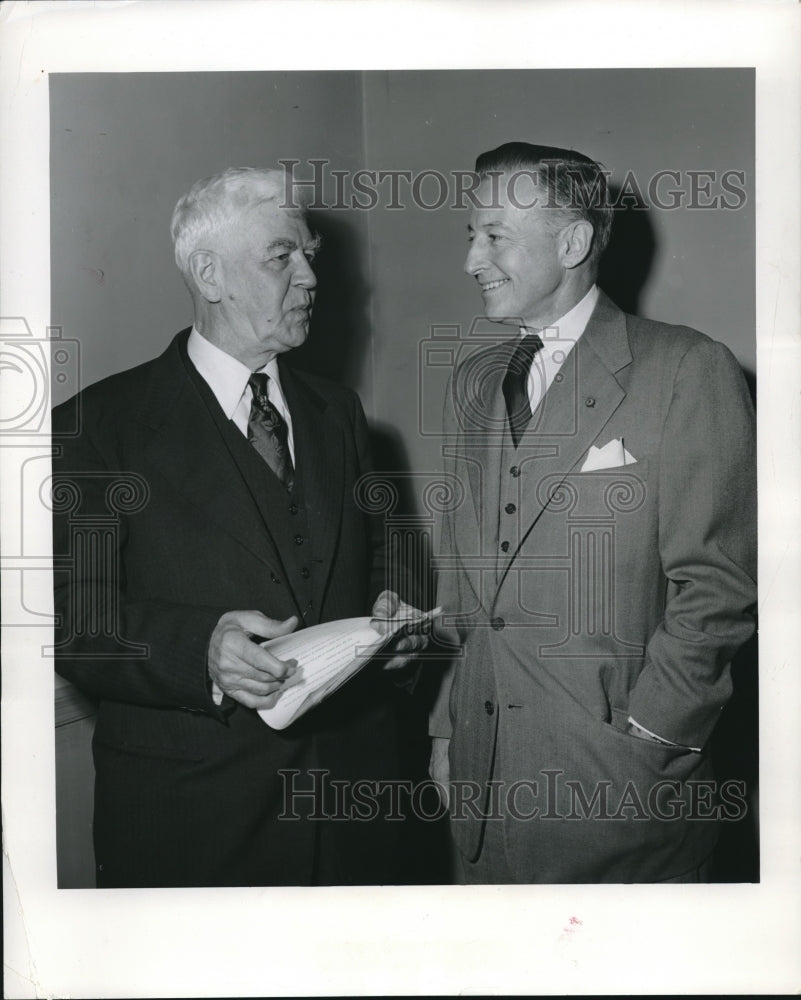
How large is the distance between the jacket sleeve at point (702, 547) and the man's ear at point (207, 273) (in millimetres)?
815

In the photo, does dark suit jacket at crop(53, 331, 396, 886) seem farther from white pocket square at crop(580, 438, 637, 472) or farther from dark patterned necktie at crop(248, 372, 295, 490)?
white pocket square at crop(580, 438, 637, 472)

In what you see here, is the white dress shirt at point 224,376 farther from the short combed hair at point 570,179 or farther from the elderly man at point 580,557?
the short combed hair at point 570,179

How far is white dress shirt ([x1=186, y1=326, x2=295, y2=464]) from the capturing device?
202 centimetres

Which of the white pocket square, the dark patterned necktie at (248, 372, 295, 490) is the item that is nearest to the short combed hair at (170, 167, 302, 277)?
the dark patterned necktie at (248, 372, 295, 490)

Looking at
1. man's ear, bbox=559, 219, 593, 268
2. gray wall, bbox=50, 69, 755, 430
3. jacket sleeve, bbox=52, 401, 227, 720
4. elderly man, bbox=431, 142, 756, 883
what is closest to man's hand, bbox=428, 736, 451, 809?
elderly man, bbox=431, 142, 756, 883

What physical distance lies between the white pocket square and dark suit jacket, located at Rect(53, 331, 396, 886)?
0.39 metres

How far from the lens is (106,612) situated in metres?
2.02

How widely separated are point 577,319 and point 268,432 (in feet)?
1.90

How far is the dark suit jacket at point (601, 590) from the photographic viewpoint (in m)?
1.98

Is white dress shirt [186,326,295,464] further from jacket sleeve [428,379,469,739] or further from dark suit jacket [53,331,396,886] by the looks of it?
jacket sleeve [428,379,469,739]

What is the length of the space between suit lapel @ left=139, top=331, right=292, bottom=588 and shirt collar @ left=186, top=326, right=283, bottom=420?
0.7 inches

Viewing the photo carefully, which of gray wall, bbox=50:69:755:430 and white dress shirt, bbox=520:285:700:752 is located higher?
gray wall, bbox=50:69:755:430

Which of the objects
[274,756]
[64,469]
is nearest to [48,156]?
[64,469]

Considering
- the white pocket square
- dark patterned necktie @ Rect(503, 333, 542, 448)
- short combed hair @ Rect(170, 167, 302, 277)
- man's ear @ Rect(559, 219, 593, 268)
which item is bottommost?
the white pocket square
